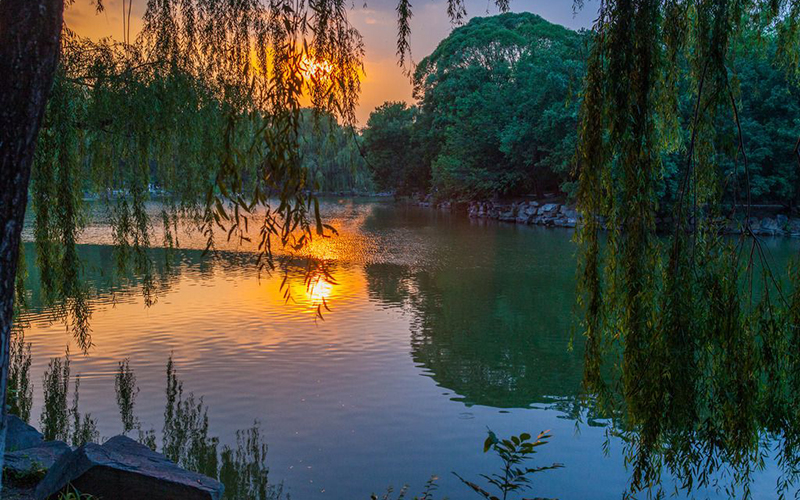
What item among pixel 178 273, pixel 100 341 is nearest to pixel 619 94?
pixel 100 341

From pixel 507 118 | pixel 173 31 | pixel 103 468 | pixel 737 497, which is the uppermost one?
pixel 507 118

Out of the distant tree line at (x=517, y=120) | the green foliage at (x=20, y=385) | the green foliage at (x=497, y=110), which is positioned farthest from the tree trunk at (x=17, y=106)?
the green foliage at (x=497, y=110)

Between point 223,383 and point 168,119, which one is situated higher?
point 168,119

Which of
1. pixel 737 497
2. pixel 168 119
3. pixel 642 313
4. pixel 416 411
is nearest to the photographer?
pixel 642 313

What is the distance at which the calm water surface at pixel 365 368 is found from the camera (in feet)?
21.7

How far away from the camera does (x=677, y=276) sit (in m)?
3.93

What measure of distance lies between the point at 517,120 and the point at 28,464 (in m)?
33.6

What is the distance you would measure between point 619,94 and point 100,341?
9.61 metres

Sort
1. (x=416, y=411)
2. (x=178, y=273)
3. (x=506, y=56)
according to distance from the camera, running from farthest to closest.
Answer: (x=506, y=56) → (x=178, y=273) → (x=416, y=411)

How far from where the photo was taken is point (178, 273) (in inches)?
696

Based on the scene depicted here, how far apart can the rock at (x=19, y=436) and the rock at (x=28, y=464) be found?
30cm

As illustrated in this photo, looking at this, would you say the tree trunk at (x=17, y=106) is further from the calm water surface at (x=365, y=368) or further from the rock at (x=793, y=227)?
the rock at (x=793, y=227)

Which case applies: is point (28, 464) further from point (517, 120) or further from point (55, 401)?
point (517, 120)

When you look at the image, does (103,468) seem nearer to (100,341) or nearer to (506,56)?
(100,341)
